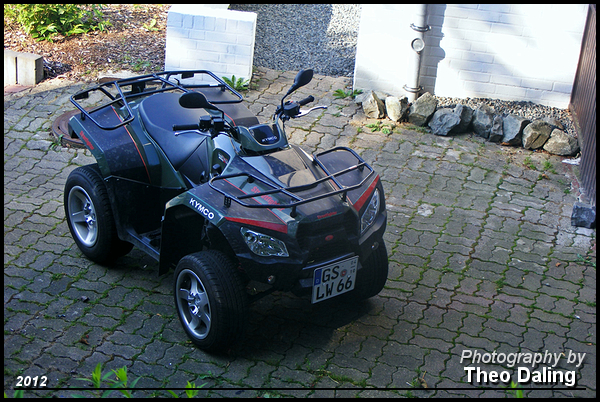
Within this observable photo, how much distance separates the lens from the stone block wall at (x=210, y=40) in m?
8.08

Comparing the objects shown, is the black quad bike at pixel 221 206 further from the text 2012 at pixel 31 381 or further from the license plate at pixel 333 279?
the text 2012 at pixel 31 381

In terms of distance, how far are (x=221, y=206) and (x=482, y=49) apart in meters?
5.27

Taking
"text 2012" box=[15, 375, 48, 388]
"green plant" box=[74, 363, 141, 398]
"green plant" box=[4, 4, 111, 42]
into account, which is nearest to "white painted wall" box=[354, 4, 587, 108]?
"green plant" box=[4, 4, 111, 42]

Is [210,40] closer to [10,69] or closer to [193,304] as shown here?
[10,69]

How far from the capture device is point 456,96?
805cm

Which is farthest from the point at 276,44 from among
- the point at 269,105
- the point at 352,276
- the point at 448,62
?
the point at 352,276

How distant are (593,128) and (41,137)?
6144 millimetres

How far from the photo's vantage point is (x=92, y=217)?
495 centimetres

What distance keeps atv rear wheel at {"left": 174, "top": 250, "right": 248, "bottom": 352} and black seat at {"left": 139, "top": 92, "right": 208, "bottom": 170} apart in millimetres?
919

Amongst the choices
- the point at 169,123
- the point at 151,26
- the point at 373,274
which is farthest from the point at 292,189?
the point at 151,26

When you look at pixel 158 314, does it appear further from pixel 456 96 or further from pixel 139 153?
pixel 456 96

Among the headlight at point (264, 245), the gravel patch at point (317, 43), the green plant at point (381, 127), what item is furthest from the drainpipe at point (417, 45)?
the headlight at point (264, 245)

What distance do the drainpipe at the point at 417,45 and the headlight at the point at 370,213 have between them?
13.1ft

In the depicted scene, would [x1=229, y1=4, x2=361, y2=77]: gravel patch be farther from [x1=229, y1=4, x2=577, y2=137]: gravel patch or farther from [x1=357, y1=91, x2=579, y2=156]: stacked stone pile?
[x1=357, y1=91, x2=579, y2=156]: stacked stone pile
